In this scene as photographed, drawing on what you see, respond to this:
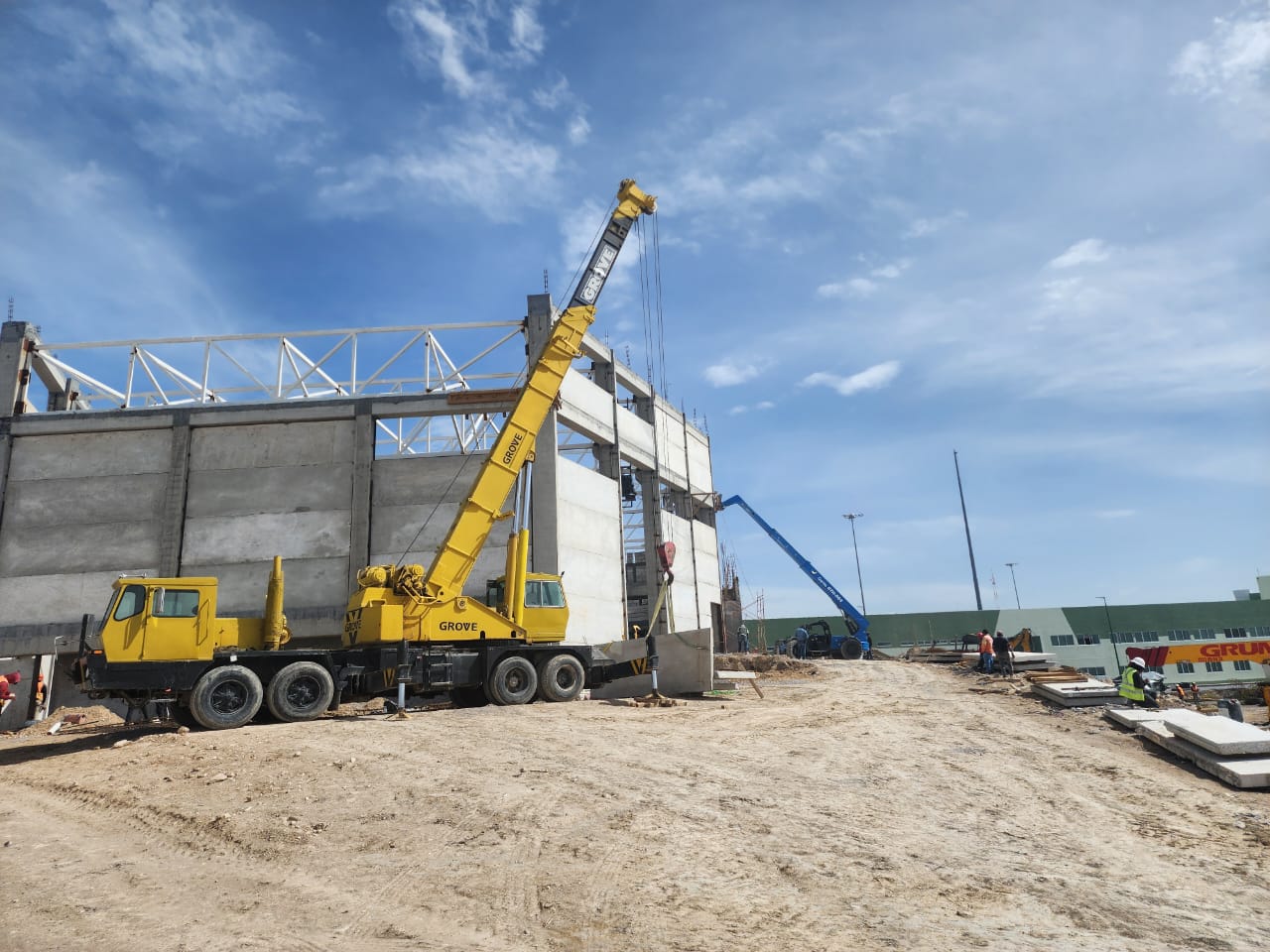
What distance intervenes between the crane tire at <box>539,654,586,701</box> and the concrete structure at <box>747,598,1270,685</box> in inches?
1615

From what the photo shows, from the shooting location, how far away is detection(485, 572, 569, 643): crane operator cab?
18.9m

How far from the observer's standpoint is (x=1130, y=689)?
17.1 m

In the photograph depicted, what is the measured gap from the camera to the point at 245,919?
5973mm

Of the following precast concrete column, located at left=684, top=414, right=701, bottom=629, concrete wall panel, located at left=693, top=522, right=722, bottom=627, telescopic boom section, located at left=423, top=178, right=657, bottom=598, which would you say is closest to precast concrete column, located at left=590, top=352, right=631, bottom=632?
precast concrete column, located at left=684, top=414, right=701, bottom=629

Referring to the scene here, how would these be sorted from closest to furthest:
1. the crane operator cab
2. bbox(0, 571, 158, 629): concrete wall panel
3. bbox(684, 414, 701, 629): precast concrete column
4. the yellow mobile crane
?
the yellow mobile crane < the crane operator cab < bbox(0, 571, 158, 629): concrete wall panel < bbox(684, 414, 701, 629): precast concrete column

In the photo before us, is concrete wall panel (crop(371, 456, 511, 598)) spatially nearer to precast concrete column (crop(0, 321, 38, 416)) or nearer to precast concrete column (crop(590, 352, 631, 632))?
precast concrete column (crop(590, 352, 631, 632))

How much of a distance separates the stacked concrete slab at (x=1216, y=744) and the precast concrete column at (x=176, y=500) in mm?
26062

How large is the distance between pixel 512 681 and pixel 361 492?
1025cm

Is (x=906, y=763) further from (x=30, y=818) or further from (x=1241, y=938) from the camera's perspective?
(x=30, y=818)

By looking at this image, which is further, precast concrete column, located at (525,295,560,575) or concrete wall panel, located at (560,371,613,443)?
concrete wall panel, located at (560,371,613,443)

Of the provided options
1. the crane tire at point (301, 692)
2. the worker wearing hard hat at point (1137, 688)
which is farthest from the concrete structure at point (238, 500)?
the worker wearing hard hat at point (1137, 688)

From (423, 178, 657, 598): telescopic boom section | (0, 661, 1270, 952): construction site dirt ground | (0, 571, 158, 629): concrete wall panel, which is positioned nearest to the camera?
(0, 661, 1270, 952): construction site dirt ground

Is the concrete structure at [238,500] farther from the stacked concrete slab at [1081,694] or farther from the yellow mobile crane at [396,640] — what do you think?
the stacked concrete slab at [1081,694]

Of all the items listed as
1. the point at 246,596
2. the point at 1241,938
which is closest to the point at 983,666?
the point at 1241,938
